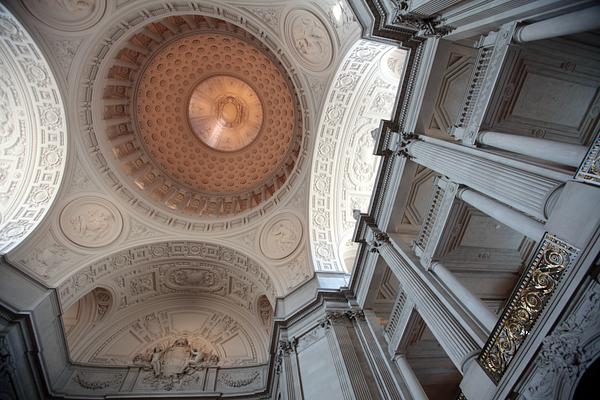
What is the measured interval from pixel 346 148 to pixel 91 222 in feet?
35.3

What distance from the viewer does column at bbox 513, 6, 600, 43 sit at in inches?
149

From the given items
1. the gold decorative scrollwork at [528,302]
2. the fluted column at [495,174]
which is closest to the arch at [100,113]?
the fluted column at [495,174]

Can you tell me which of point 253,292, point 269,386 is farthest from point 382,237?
point 253,292

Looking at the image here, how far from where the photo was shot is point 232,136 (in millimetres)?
16516

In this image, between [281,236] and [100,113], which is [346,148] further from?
[100,113]

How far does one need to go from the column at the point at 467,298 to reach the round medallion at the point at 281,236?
6989 mm

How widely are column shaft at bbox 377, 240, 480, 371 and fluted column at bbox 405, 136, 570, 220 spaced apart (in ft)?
7.22

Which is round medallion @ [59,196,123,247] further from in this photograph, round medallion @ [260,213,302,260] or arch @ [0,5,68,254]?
round medallion @ [260,213,302,260]

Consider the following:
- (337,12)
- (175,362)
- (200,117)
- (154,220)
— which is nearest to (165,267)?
(154,220)

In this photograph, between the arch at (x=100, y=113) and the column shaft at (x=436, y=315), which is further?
the arch at (x=100, y=113)

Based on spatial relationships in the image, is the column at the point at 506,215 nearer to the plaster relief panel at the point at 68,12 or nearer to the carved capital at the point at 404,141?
the carved capital at the point at 404,141

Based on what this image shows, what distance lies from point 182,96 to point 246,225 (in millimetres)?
7549

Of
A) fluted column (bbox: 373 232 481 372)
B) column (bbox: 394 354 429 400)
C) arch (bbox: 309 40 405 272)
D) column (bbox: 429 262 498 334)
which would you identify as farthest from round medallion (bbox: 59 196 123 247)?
column (bbox: 429 262 498 334)

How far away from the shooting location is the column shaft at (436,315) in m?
4.82
